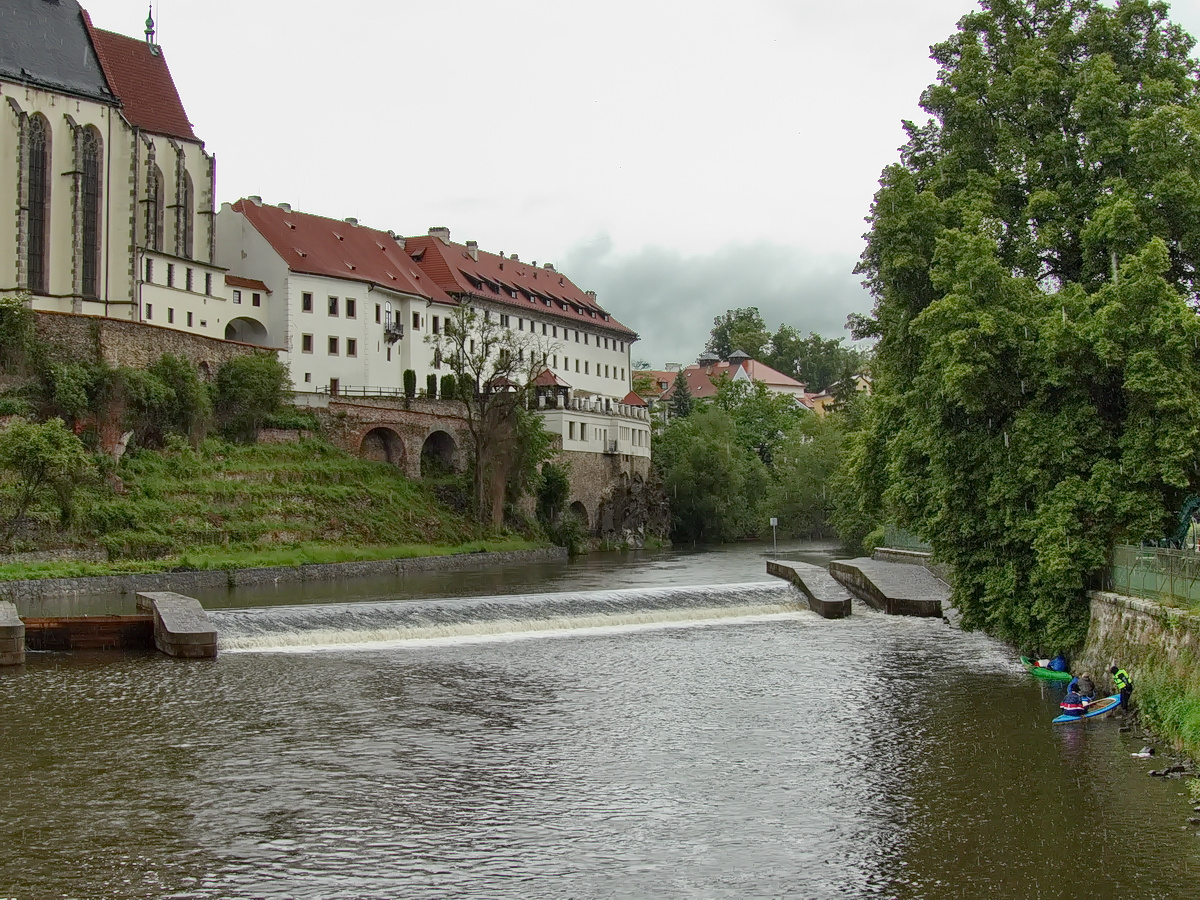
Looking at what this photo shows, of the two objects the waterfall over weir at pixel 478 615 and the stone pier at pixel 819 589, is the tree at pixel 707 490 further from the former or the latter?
the waterfall over weir at pixel 478 615

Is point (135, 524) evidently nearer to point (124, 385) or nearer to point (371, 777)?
point (124, 385)

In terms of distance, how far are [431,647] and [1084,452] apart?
1499cm

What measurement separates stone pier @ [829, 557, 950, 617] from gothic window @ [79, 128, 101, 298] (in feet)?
128

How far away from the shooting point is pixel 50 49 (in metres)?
63.7

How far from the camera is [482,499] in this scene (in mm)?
70562

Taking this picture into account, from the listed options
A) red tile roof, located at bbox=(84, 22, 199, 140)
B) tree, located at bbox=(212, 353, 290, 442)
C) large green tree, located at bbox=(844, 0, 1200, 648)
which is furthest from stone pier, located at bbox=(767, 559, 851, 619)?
red tile roof, located at bbox=(84, 22, 199, 140)

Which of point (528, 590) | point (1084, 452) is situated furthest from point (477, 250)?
point (1084, 452)

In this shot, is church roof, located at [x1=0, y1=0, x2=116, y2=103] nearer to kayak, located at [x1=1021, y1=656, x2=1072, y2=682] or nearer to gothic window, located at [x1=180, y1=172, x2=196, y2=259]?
gothic window, located at [x1=180, y1=172, x2=196, y2=259]

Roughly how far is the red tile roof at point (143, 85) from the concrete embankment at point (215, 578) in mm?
28859

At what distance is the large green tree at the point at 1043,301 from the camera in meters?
24.6

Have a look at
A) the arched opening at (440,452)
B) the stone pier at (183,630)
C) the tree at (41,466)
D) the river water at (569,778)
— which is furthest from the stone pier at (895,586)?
the arched opening at (440,452)

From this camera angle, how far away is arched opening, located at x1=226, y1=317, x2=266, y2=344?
72.9m

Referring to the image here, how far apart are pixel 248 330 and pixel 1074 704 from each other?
196 feet

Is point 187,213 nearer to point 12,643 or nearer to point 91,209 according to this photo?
point 91,209
